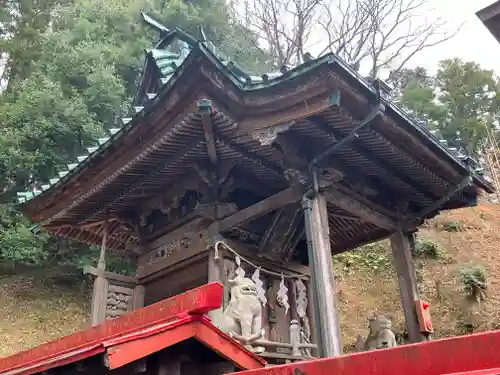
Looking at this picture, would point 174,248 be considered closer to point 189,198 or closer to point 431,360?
point 189,198

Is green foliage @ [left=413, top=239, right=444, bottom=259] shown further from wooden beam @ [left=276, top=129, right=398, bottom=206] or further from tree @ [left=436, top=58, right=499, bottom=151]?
wooden beam @ [left=276, top=129, right=398, bottom=206]

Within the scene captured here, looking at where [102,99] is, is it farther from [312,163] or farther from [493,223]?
[493,223]

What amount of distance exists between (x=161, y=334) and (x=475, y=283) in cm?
1022

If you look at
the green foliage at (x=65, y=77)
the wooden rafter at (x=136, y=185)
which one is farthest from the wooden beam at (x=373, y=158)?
the green foliage at (x=65, y=77)

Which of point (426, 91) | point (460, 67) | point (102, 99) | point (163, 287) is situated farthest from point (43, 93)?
point (460, 67)

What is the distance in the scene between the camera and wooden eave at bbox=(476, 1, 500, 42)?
173 inches

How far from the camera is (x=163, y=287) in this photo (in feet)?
24.0

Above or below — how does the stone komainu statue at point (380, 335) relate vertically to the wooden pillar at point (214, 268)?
below

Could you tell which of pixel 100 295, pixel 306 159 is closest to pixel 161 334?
pixel 306 159

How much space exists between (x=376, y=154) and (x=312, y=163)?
0.87m

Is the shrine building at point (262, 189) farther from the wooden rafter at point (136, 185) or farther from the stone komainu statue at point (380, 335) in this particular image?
the stone komainu statue at point (380, 335)

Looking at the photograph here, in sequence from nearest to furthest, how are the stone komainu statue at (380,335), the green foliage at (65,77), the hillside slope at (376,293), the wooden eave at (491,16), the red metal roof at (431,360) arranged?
the red metal roof at (431,360), the wooden eave at (491,16), the stone komainu statue at (380,335), the hillside slope at (376,293), the green foliage at (65,77)

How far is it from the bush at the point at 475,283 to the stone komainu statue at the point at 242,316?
7634mm

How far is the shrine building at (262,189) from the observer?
15.5 ft
